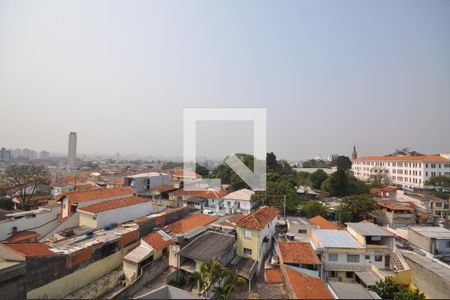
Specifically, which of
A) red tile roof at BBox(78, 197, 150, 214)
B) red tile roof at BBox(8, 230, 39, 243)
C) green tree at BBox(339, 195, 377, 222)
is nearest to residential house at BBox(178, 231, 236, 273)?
red tile roof at BBox(78, 197, 150, 214)

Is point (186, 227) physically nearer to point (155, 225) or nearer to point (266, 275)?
point (155, 225)

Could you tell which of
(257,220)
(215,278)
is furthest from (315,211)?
(215,278)

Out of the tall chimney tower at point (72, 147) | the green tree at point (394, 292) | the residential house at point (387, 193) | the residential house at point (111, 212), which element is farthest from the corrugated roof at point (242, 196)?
the tall chimney tower at point (72, 147)

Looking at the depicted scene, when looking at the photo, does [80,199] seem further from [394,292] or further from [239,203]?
[394,292]

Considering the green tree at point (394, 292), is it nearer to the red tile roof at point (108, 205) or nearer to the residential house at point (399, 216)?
the residential house at point (399, 216)

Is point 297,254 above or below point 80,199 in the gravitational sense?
below

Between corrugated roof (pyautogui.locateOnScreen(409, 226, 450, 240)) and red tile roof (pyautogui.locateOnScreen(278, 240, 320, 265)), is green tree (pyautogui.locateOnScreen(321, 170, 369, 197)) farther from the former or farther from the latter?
red tile roof (pyautogui.locateOnScreen(278, 240, 320, 265))

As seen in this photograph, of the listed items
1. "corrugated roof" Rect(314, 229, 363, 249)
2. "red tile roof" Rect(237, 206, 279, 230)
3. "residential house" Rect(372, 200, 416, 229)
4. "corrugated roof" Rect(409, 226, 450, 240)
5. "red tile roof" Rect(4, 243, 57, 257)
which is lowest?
"residential house" Rect(372, 200, 416, 229)
